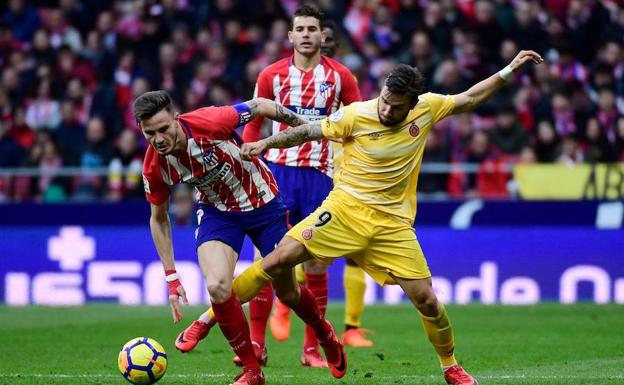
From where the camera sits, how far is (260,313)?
31.3ft

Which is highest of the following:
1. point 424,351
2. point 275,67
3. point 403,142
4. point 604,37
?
point 604,37

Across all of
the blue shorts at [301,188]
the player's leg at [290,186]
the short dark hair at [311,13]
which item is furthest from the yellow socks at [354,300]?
the short dark hair at [311,13]

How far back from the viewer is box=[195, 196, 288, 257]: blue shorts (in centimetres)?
815

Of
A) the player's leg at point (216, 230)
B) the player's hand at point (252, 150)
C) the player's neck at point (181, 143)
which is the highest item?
the player's neck at point (181, 143)

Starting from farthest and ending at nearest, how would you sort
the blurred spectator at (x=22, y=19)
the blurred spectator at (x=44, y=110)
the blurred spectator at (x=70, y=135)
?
the blurred spectator at (x=22, y=19) → the blurred spectator at (x=44, y=110) → the blurred spectator at (x=70, y=135)

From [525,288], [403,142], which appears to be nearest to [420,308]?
[403,142]

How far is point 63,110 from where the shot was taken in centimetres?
1819

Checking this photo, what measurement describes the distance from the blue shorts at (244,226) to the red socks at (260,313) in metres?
1.14

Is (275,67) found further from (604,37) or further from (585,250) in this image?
(604,37)

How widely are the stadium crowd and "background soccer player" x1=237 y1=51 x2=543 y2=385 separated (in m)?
7.73

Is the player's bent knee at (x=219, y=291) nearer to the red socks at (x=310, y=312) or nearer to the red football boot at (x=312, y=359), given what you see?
the red socks at (x=310, y=312)

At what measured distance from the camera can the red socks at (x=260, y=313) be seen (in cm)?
944

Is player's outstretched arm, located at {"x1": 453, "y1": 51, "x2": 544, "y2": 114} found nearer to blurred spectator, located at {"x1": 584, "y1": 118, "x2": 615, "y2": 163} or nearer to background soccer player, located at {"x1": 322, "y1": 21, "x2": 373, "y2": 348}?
background soccer player, located at {"x1": 322, "y1": 21, "x2": 373, "y2": 348}

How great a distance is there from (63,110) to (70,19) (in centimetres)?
267
